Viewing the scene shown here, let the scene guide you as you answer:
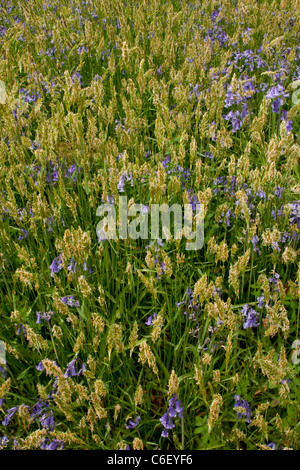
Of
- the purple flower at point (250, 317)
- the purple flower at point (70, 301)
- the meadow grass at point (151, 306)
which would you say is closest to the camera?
the meadow grass at point (151, 306)

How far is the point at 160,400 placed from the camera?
Answer: 5.93ft

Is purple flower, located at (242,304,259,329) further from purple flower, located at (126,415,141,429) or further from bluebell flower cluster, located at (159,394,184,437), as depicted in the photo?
purple flower, located at (126,415,141,429)

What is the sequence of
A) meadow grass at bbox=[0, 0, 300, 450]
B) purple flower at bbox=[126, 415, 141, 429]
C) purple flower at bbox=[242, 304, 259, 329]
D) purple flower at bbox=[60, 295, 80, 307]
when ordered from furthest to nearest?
1. purple flower at bbox=[60, 295, 80, 307]
2. purple flower at bbox=[242, 304, 259, 329]
3. purple flower at bbox=[126, 415, 141, 429]
4. meadow grass at bbox=[0, 0, 300, 450]

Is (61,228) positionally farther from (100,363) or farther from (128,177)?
(100,363)

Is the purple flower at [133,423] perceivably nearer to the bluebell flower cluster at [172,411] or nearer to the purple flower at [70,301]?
the bluebell flower cluster at [172,411]

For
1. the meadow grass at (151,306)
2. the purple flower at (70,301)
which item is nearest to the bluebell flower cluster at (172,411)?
the meadow grass at (151,306)

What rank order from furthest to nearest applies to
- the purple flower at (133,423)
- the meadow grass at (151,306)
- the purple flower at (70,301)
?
1. the purple flower at (70,301)
2. the purple flower at (133,423)
3. the meadow grass at (151,306)

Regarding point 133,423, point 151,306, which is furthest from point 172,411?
point 151,306

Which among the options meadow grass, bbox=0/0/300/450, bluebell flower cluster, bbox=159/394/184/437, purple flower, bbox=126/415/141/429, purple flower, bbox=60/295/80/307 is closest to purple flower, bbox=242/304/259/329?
meadow grass, bbox=0/0/300/450

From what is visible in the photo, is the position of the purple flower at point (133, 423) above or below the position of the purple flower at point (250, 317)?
below

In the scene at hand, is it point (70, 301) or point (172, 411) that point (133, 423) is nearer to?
point (172, 411)
